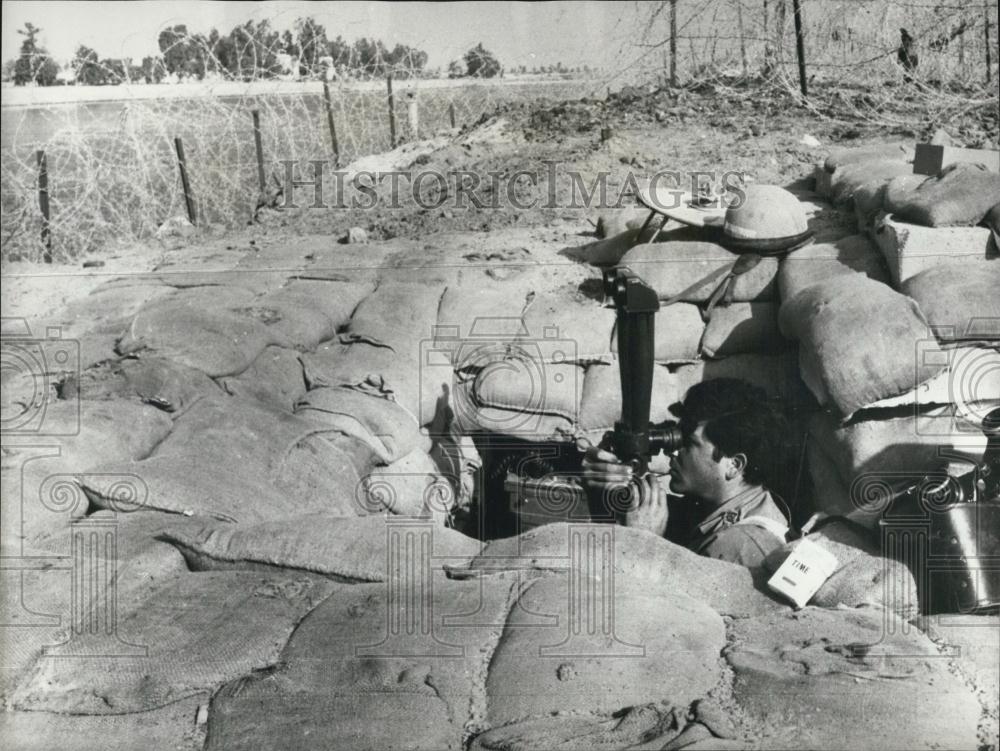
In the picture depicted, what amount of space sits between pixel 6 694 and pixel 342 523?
1.08m

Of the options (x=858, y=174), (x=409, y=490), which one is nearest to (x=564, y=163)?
(x=858, y=174)

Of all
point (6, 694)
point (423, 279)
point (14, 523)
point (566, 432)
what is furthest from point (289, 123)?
point (6, 694)

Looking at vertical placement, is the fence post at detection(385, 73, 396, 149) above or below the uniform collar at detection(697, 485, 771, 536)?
above

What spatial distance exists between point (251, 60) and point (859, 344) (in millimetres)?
6400

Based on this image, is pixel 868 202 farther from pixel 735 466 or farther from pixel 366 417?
pixel 366 417

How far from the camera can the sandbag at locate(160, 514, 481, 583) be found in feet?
9.91

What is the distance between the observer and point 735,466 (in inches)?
154

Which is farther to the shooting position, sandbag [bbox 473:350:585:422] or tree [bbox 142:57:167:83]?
tree [bbox 142:57:167:83]

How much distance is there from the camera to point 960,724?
2.22 m

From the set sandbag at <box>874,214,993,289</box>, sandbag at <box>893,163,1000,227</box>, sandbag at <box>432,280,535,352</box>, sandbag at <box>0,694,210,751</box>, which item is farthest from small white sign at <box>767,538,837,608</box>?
sandbag at <box>432,280,535,352</box>

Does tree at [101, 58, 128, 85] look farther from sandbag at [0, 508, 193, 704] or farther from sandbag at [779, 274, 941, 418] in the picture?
A: sandbag at [779, 274, 941, 418]

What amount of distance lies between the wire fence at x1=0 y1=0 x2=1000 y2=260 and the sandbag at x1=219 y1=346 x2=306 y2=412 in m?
2.51

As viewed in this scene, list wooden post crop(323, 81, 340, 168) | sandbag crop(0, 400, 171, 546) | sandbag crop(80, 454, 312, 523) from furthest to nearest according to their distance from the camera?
wooden post crop(323, 81, 340, 168)
sandbag crop(80, 454, 312, 523)
sandbag crop(0, 400, 171, 546)

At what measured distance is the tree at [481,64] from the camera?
25.5ft
